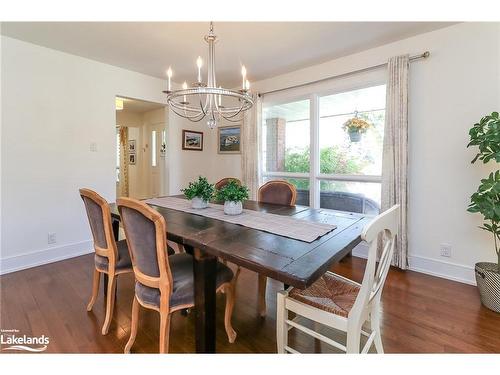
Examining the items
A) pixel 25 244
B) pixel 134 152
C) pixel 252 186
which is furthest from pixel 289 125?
pixel 134 152

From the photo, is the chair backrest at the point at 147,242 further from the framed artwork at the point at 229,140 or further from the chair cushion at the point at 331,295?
the framed artwork at the point at 229,140

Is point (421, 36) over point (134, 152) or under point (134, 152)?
over

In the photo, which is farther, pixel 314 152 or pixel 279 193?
pixel 314 152

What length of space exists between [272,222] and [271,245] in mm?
438

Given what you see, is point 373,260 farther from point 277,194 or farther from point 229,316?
point 277,194

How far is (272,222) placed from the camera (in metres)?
1.69

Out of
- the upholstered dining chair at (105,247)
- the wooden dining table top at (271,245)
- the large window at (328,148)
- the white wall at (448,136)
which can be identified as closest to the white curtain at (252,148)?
the large window at (328,148)

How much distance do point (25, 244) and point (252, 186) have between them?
275cm

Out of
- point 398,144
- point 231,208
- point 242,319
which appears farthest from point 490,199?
point 242,319

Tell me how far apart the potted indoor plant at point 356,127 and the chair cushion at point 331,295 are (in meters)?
2.02

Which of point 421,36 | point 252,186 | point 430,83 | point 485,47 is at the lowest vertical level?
point 252,186

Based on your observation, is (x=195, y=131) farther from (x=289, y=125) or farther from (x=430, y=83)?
(x=430, y=83)

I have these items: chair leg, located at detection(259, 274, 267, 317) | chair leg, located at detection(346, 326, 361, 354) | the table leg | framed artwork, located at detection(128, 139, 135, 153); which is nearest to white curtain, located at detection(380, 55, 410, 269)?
chair leg, located at detection(259, 274, 267, 317)
